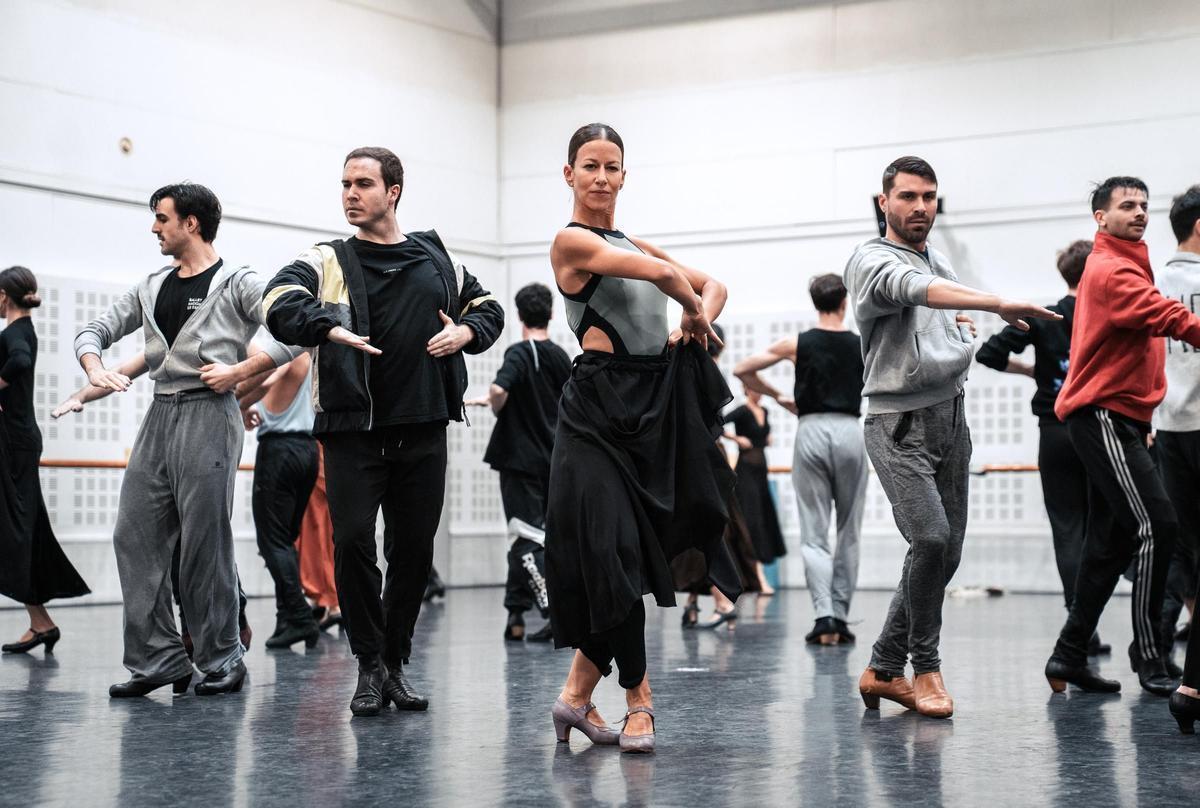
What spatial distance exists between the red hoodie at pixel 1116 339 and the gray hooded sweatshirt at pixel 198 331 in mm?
2826

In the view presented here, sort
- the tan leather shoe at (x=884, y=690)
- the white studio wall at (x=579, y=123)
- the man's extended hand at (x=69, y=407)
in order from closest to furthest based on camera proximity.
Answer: the tan leather shoe at (x=884, y=690) < the man's extended hand at (x=69, y=407) < the white studio wall at (x=579, y=123)

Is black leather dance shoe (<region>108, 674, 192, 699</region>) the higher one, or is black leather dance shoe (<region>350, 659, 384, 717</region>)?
black leather dance shoe (<region>350, 659, 384, 717</region>)

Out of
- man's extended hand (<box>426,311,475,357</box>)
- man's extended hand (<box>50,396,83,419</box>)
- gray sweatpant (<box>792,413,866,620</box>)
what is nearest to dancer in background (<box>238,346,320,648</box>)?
man's extended hand (<box>50,396,83,419</box>)

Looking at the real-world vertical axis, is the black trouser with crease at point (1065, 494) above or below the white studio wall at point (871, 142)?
below

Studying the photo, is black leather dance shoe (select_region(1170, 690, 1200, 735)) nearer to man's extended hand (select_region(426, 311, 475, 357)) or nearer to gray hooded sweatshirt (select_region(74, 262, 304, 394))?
man's extended hand (select_region(426, 311, 475, 357))

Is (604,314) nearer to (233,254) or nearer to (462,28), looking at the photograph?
(233,254)

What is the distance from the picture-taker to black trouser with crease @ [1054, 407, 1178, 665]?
5246mm

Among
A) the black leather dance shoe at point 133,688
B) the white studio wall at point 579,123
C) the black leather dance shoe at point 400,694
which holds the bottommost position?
the black leather dance shoe at point 133,688

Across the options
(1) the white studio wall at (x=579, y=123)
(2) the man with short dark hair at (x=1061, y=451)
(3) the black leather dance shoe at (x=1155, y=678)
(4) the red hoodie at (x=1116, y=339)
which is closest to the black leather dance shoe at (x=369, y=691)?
(4) the red hoodie at (x=1116, y=339)

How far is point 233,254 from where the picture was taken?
11.5m

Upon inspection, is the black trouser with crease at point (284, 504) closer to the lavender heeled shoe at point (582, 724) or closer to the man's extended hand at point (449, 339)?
the man's extended hand at point (449, 339)

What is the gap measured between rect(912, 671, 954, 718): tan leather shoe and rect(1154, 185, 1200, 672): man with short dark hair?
1191 millimetres

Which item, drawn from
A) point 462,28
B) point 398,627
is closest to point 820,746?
point 398,627

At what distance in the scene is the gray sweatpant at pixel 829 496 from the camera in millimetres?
7867
